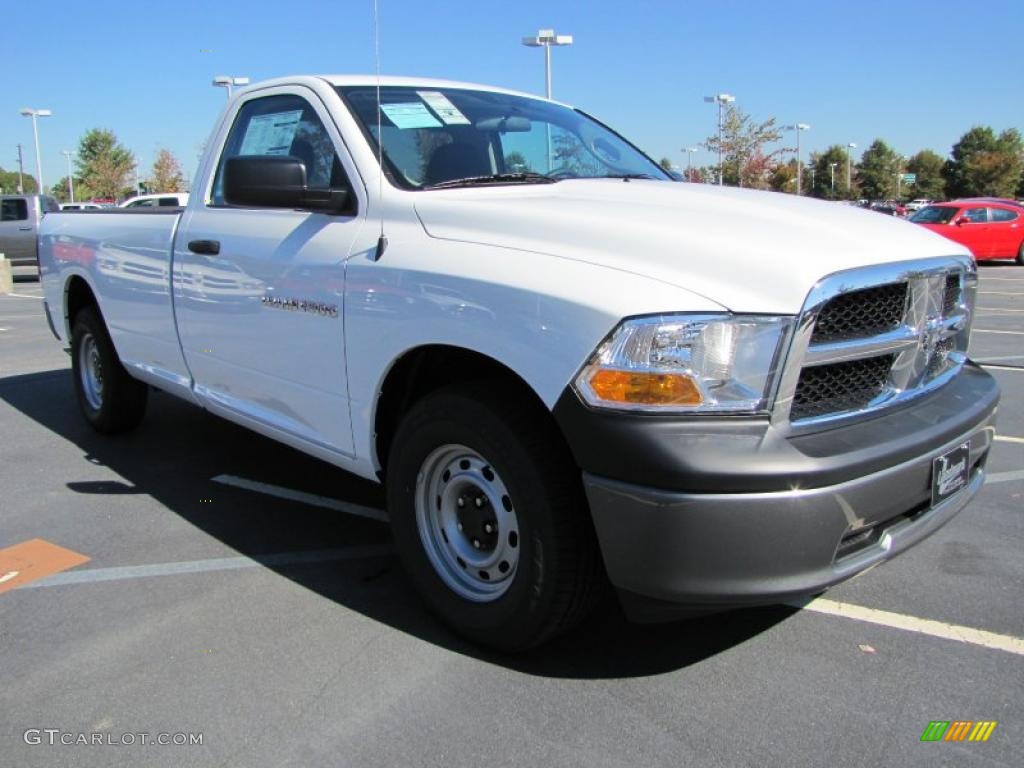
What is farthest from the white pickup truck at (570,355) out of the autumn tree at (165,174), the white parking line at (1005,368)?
the autumn tree at (165,174)

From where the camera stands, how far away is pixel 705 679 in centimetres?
279

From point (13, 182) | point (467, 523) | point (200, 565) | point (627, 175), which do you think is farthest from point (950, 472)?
point (13, 182)

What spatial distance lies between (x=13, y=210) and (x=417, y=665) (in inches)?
860

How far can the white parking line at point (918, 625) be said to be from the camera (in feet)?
9.71

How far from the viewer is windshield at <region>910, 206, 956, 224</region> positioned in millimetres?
22281

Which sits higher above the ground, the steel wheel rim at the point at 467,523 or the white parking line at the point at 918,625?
the steel wheel rim at the point at 467,523

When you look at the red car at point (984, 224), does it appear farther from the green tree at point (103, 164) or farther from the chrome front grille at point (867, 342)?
the green tree at point (103, 164)

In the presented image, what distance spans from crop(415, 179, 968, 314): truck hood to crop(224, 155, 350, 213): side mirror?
43cm

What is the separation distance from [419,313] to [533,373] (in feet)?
1.83

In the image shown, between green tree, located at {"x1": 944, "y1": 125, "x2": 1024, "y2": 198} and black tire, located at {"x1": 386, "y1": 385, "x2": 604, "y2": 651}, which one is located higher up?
green tree, located at {"x1": 944, "y1": 125, "x2": 1024, "y2": 198}

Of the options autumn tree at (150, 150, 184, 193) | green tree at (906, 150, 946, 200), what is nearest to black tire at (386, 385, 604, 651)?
autumn tree at (150, 150, 184, 193)

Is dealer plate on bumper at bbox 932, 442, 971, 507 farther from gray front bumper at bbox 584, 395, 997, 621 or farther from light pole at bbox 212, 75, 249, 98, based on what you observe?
light pole at bbox 212, 75, 249, 98

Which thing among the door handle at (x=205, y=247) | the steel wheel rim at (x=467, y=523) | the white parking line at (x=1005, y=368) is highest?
the door handle at (x=205, y=247)

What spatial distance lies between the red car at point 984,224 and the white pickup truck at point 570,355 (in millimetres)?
21295
